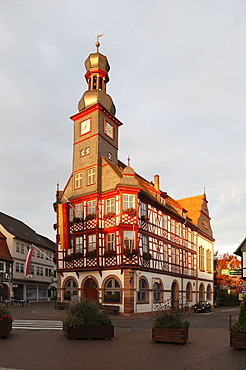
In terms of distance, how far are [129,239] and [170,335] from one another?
19597 mm

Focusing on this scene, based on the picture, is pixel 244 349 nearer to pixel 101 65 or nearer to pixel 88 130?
pixel 88 130

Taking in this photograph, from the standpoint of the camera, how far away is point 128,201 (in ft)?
116

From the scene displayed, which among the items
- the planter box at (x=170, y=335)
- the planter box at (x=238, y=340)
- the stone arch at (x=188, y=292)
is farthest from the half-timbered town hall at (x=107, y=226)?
the planter box at (x=238, y=340)

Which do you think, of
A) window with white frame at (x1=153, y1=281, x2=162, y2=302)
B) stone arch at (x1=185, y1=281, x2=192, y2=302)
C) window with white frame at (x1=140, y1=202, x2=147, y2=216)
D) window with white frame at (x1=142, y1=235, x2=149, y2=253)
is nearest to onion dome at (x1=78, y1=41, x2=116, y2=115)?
window with white frame at (x1=140, y1=202, x2=147, y2=216)

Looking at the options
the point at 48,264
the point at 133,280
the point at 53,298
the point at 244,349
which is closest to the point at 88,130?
the point at 133,280

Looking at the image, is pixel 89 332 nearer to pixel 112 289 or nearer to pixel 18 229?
pixel 112 289

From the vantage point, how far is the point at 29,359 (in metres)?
11.9

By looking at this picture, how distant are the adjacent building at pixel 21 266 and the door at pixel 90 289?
12.0 meters

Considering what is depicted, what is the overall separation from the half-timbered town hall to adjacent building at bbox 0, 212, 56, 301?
11.3 metres

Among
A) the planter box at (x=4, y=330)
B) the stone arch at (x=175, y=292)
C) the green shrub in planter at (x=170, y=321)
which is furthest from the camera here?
the stone arch at (x=175, y=292)

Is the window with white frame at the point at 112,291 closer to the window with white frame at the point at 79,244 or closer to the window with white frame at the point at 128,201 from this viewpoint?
the window with white frame at the point at 79,244

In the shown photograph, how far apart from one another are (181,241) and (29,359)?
37.4 meters

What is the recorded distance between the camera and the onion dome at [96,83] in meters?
40.5

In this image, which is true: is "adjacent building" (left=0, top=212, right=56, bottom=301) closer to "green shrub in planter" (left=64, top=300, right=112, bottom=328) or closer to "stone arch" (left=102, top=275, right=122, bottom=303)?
"stone arch" (left=102, top=275, right=122, bottom=303)
